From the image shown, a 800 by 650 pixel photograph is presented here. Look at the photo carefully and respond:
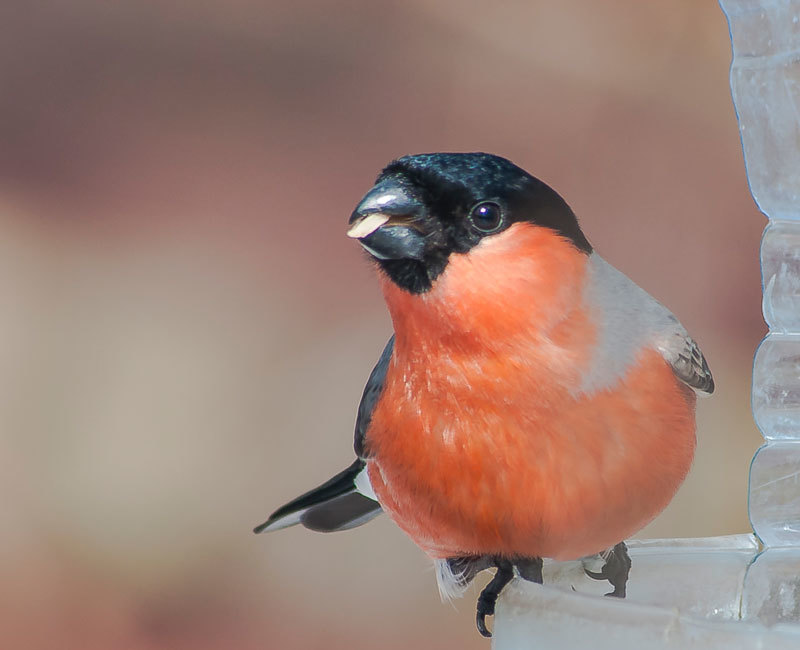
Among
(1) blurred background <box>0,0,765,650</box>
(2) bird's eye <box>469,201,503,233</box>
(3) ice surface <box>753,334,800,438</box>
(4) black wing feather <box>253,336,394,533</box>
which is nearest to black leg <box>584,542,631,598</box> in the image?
(3) ice surface <box>753,334,800,438</box>

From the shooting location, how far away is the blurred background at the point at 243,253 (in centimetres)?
174

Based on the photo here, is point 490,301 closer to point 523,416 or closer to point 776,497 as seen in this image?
point 523,416

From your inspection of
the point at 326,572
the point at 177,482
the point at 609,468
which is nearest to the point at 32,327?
the point at 177,482

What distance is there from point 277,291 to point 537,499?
111 centimetres

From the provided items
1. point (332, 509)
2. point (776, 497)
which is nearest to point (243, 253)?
point (332, 509)

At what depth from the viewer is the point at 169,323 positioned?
5.92ft

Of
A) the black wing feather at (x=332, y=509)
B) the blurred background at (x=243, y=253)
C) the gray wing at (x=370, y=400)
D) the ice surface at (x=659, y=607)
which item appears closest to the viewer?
the ice surface at (x=659, y=607)

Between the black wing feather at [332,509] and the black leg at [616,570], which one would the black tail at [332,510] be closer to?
the black wing feather at [332,509]

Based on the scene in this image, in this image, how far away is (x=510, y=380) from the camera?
761 mm

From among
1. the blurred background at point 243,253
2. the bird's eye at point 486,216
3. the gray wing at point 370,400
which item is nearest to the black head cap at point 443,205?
the bird's eye at point 486,216

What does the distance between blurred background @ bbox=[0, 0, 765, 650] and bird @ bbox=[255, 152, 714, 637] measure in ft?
3.25

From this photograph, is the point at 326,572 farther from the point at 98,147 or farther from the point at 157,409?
the point at 98,147

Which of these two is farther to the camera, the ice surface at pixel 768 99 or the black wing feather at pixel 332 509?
the black wing feather at pixel 332 509

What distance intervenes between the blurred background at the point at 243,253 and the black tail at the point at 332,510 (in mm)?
650
